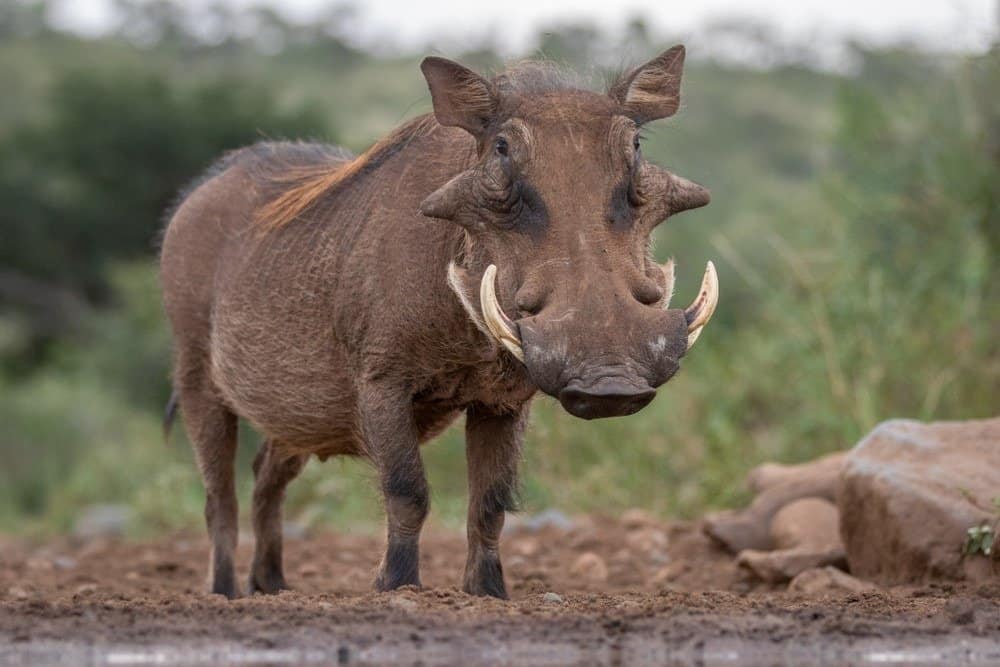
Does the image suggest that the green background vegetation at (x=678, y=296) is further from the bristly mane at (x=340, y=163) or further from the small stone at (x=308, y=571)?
the small stone at (x=308, y=571)

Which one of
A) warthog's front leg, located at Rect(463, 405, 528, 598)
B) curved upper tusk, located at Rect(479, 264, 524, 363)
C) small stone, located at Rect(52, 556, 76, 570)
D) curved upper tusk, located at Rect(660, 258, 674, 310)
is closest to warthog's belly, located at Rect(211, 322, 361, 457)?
warthog's front leg, located at Rect(463, 405, 528, 598)

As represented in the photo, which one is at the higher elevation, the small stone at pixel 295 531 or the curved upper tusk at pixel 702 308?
the curved upper tusk at pixel 702 308

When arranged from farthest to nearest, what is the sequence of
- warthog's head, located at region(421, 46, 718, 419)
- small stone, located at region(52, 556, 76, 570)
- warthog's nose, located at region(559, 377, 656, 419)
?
1. small stone, located at region(52, 556, 76, 570)
2. warthog's head, located at region(421, 46, 718, 419)
3. warthog's nose, located at region(559, 377, 656, 419)

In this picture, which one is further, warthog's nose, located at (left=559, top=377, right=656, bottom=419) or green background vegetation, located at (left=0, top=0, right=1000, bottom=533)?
green background vegetation, located at (left=0, top=0, right=1000, bottom=533)

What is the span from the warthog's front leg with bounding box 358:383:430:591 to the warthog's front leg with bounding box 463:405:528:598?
12.4 inches

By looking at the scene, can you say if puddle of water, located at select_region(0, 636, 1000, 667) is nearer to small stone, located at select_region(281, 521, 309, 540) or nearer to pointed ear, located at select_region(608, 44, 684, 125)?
pointed ear, located at select_region(608, 44, 684, 125)

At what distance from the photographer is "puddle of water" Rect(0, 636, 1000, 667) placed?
11.9 ft

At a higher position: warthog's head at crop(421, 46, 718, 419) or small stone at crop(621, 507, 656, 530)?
warthog's head at crop(421, 46, 718, 419)

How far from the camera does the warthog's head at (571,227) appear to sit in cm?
416

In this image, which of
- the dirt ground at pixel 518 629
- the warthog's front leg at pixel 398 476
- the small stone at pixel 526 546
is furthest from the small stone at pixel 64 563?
the warthog's front leg at pixel 398 476

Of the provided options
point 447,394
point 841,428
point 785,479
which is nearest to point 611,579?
point 785,479

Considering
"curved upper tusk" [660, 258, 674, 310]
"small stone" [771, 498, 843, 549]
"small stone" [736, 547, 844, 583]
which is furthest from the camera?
"small stone" [771, 498, 843, 549]

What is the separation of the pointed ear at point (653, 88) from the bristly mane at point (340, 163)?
152 millimetres

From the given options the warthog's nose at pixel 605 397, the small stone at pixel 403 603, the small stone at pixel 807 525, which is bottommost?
the small stone at pixel 403 603
